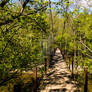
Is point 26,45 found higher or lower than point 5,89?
higher

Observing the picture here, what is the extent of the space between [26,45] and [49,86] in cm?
313

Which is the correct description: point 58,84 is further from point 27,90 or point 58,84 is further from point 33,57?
point 33,57

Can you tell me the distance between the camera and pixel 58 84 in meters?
6.83

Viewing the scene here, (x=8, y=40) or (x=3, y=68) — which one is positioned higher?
(x=8, y=40)

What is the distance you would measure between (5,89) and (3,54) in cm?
534

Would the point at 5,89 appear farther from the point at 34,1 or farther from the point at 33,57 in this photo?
the point at 34,1

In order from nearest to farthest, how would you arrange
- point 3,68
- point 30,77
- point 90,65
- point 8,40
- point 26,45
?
1. point 3,68
2. point 8,40
3. point 26,45
4. point 90,65
5. point 30,77

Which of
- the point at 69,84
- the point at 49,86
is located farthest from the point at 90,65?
the point at 49,86

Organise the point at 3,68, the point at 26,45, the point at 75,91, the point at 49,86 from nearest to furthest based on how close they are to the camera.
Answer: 1. the point at 3,68
2. the point at 26,45
3. the point at 75,91
4. the point at 49,86

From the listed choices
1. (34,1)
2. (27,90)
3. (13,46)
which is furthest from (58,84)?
(34,1)

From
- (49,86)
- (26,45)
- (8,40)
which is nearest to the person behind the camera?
(8,40)

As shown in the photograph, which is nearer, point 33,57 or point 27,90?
point 33,57

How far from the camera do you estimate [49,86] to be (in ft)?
21.4

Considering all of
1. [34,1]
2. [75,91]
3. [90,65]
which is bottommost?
[75,91]
